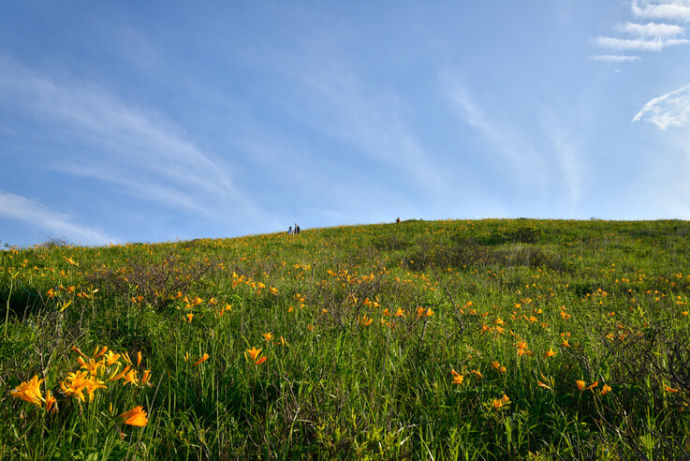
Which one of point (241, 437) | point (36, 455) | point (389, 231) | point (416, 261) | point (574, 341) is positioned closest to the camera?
point (36, 455)

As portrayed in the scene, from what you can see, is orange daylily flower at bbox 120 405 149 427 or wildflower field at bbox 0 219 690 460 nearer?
orange daylily flower at bbox 120 405 149 427

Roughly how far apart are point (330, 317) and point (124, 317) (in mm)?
2103

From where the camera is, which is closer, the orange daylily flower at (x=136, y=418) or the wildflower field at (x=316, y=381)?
the orange daylily flower at (x=136, y=418)

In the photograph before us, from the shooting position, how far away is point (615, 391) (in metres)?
2.27

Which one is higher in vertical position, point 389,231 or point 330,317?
point 389,231

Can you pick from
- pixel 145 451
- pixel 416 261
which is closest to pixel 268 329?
pixel 145 451

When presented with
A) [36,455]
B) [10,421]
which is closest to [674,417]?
[36,455]

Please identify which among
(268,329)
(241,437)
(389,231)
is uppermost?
(389,231)

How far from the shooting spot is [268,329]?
10.5 feet

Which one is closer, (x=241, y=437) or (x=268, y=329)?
(x=241, y=437)

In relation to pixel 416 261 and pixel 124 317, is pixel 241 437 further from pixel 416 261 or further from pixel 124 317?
pixel 416 261

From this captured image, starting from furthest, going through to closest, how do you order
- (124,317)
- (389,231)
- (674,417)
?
(389,231), (124,317), (674,417)

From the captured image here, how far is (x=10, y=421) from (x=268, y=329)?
188 centimetres

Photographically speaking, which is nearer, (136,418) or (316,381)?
(136,418)
